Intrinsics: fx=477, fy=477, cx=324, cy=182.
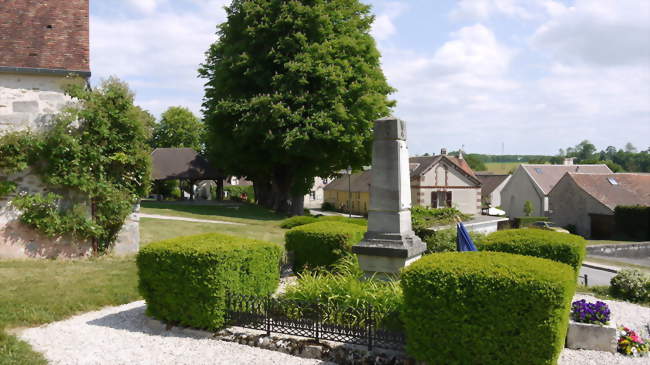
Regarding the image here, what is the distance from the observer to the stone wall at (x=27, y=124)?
1223cm

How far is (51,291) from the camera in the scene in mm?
9102

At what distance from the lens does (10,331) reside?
24.0 feet

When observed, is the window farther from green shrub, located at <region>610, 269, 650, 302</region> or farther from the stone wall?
the stone wall

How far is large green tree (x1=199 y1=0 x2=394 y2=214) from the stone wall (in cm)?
1128

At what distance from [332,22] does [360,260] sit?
19.2 metres

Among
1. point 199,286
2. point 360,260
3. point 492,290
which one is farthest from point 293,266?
point 492,290

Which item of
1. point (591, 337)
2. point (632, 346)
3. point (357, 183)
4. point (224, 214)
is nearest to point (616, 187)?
point (357, 183)

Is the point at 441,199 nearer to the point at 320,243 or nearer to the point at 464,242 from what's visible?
the point at 464,242

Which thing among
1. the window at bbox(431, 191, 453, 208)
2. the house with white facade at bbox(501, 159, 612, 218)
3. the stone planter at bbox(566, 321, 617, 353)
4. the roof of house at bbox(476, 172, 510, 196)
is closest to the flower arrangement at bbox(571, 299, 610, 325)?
the stone planter at bbox(566, 321, 617, 353)

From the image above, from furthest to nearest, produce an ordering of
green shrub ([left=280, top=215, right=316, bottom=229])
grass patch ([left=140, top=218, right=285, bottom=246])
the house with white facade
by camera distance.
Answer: the house with white facade < green shrub ([left=280, top=215, right=316, bottom=229]) < grass patch ([left=140, top=218, right=285, bottom=246])

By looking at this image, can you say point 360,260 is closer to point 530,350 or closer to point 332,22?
point 530,350

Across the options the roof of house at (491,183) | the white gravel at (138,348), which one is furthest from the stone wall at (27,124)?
the roof of house at (491,183)

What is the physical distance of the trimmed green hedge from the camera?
9242 mm

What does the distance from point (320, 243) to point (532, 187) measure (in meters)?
44.9
